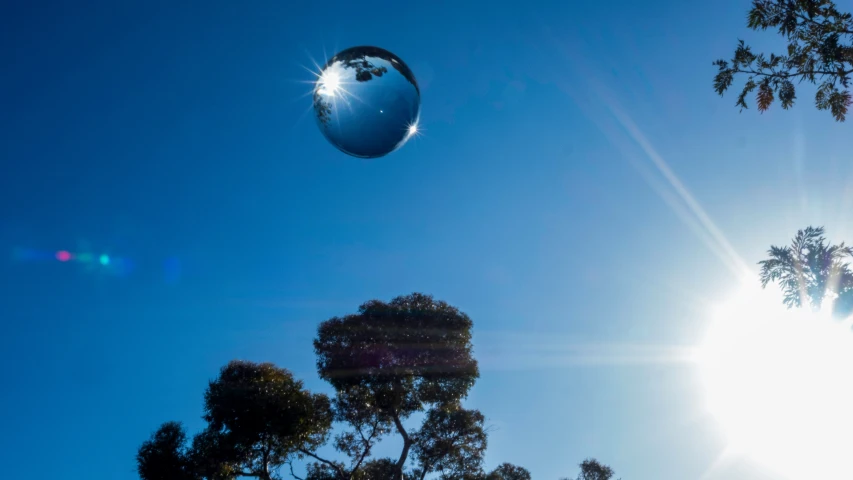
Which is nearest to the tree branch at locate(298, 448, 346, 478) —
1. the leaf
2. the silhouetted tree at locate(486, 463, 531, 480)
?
the silhouetted tree at locate(486, 463, 531, 480)

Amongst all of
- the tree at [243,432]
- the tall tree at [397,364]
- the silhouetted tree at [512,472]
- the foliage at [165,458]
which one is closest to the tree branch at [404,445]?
the tall tree at [397,364]

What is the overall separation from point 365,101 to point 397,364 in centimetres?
1505

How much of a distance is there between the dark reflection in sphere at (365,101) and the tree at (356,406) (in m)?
13.8

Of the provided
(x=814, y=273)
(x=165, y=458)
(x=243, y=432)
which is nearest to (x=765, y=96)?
(x=814, y=273)

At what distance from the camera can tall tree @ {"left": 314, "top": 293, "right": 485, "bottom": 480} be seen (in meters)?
20.1

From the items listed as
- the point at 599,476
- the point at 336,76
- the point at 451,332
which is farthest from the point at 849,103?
the point at 599,476

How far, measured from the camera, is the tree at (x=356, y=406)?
1842 cm

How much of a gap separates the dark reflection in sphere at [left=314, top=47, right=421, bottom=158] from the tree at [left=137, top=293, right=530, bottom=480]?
45.3 feet

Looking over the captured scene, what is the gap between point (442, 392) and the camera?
67.5ft

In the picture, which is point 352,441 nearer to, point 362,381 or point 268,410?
point 362,381

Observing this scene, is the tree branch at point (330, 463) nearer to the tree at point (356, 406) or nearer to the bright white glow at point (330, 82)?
the tree at point (356, 406)

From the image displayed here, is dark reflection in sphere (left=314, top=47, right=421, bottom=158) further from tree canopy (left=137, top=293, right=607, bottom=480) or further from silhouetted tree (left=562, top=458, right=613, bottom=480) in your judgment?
silhouetted tree (left=562, top=458, right=613, bottom=480)

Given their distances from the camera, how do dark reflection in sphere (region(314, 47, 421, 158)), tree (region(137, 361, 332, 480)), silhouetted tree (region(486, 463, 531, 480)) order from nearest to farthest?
dark reflection in sphere (region(314, 47, 421, 158)) < tree (region(137, 361, 332, 480)) < silhouetted tree (region(486, 463, 531, 480))

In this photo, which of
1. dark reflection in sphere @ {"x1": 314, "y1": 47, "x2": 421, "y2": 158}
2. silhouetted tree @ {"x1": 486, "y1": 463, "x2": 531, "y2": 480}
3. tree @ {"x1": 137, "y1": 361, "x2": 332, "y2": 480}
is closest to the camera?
dark reflection in sphere @ {"x1": 314, "y1": 47, "x2": 421, "y2": 158}
